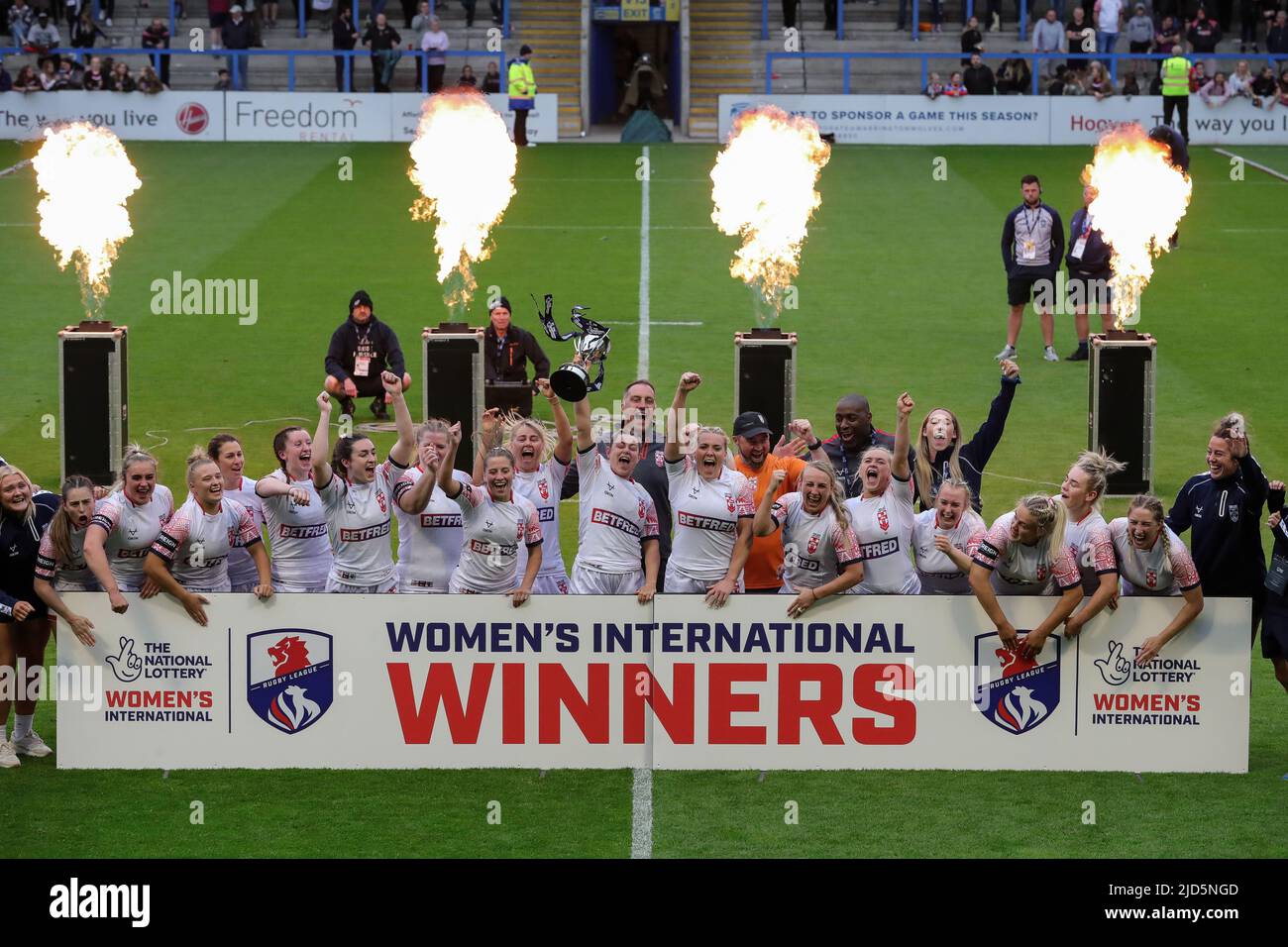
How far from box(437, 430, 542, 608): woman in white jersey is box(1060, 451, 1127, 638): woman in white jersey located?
2.89m

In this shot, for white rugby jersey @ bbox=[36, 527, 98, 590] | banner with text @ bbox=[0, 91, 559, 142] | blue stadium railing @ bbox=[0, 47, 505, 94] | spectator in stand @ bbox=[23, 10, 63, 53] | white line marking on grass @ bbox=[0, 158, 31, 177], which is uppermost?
spectator in stand @ bbox=[23, 10, 63, 53]

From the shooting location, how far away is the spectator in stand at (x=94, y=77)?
130ft

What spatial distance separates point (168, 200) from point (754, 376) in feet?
64.0

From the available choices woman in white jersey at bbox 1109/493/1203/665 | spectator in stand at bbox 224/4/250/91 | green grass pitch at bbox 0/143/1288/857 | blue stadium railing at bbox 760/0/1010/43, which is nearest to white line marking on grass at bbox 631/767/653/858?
green grass pitch at bbox 0/143/1288/857

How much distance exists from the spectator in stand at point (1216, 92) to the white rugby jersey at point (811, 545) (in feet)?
106

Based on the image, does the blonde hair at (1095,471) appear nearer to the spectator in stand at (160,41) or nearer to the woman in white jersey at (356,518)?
the woman in white jersey at (356,518)

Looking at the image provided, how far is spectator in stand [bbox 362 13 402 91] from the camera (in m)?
42.3

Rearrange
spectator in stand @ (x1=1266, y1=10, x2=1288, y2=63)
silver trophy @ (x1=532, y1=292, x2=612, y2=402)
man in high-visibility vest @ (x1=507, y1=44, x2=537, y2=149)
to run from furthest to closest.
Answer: spectator in stand @ (x1=1266, y1=10, x2=1288, y2=63), man in high-visibility vest @ (x1=507, y1=44, x2=537, y2=149), silver trophy @ (x1=532, y1=292, x2=612, y2=402)

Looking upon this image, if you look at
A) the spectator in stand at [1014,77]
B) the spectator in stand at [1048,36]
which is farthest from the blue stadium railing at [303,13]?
the spectator in stand at [1048,36]

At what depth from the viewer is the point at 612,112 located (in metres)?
49.0

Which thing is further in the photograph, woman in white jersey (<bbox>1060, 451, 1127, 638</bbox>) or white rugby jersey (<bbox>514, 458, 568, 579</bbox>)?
white rugby jersey (<bbox>514, 458, 568, 579</bbox>)

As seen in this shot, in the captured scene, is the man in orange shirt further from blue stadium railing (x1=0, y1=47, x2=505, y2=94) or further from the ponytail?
blue stadium railing (x1=0, y1=47, x2=505, y2=94)
